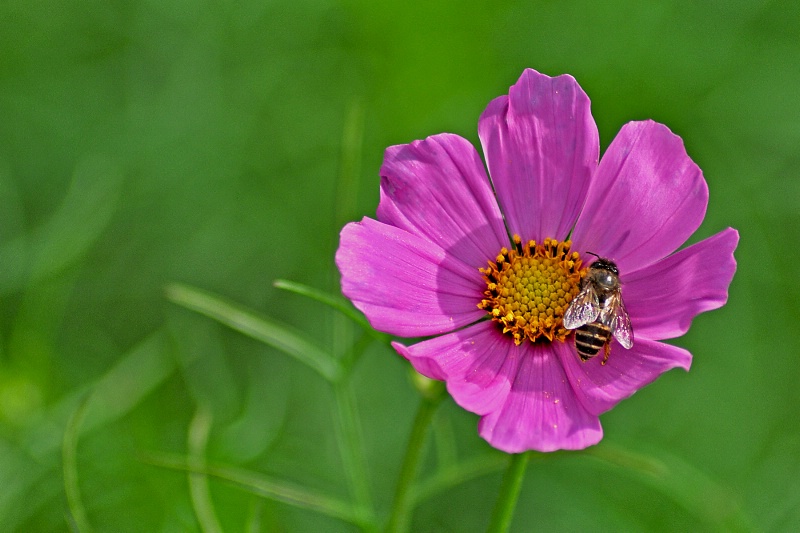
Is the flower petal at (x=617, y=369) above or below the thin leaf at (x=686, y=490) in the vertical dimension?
above

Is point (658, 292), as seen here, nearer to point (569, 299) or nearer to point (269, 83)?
point (569, 299)

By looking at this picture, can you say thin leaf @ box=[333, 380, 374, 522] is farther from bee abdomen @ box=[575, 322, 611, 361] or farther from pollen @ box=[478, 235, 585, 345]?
bee abdomen @ box=[575, 322, 611, 361]

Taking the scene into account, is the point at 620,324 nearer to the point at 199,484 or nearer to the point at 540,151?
the point at 540,151

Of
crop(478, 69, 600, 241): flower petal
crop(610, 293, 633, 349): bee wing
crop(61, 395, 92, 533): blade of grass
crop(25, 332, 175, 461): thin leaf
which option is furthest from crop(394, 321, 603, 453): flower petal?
crop(25, 332, 175, 461): thin leaf

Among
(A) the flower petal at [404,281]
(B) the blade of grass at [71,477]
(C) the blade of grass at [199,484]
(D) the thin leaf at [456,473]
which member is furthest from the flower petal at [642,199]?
(B) the blade of grass at [71,477]

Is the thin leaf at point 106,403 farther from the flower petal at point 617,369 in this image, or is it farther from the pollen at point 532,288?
the flower petal at point 617,369

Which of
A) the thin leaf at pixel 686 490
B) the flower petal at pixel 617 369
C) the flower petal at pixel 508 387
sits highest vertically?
the flower petal at pixel 617 369

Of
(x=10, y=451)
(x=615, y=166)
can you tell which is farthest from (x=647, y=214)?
(x=10, y=451)

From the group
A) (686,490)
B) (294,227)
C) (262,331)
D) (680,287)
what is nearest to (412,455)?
(262,331)
